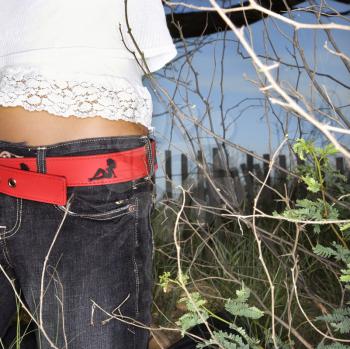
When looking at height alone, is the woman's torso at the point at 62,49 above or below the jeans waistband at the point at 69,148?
above

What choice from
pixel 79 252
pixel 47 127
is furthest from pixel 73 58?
pixel 79 252

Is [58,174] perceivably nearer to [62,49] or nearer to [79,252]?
[79,252]

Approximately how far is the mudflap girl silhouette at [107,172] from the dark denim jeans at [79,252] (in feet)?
0.08

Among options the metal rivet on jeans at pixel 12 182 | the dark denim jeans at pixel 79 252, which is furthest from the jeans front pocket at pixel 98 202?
the metal rivet on jeans at pixel 12 182

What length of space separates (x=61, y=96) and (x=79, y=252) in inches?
13.7

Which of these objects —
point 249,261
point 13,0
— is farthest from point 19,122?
point 249,261

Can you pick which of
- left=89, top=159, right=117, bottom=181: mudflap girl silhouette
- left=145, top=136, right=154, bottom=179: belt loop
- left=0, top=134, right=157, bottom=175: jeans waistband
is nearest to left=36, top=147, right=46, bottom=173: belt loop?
left=0, top=134, right=157, bottom=175: jeans waistband

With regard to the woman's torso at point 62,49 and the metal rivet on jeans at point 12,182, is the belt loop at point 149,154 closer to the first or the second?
the woman's torso at point 62,49

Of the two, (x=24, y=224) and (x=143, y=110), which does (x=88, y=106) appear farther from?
(x=24, y=224)

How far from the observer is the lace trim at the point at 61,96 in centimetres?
135

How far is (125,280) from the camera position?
1384 mm

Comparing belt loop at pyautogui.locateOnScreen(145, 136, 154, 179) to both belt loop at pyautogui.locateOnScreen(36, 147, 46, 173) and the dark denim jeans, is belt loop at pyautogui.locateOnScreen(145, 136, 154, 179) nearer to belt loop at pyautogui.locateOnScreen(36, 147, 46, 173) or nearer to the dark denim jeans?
the dark denim jeans

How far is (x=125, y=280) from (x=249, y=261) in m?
1.72

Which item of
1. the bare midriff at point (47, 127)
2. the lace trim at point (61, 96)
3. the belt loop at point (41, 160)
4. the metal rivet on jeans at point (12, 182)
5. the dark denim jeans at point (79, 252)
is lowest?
the dark denim jeans at point (79, 252)
